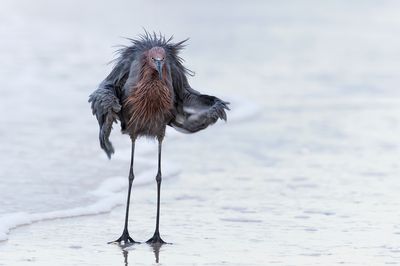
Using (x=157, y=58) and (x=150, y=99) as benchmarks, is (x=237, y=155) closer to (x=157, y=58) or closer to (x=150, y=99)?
(x=150, y=99)

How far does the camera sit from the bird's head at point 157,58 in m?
8.84

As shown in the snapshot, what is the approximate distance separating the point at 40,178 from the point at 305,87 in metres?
7.85

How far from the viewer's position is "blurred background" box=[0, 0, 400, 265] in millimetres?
8664

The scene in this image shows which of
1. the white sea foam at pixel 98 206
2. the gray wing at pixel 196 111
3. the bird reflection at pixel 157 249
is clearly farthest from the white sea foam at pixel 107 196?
the bird reflection at pixel 157 249

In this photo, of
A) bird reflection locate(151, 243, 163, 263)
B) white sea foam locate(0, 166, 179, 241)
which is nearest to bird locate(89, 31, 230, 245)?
bird reflection locate(151, 243, 163, 263)

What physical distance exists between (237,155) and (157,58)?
3601mm

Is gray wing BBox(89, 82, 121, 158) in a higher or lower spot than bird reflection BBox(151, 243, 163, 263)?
higher

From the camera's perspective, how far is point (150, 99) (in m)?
9.09

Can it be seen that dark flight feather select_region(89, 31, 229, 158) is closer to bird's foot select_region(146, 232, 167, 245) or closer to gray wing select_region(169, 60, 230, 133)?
gray wing select_region(169, 60, 230, 133)

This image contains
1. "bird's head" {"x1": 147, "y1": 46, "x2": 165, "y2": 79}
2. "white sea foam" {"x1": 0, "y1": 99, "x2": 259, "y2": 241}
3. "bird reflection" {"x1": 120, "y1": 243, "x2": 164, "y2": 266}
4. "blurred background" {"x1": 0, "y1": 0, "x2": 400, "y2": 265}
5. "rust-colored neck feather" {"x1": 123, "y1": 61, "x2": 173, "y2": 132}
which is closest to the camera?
"bird reflection" {"x1": 120, "y1": 243, "x2": 164, "y2": 266}

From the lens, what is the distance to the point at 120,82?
9.40 metres

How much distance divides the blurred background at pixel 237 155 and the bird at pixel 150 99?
755 mm

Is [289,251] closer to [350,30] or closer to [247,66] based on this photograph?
[247,66]

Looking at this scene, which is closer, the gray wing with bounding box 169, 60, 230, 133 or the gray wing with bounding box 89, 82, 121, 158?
the gray wing with bounding box 89, 82, 121, 158
